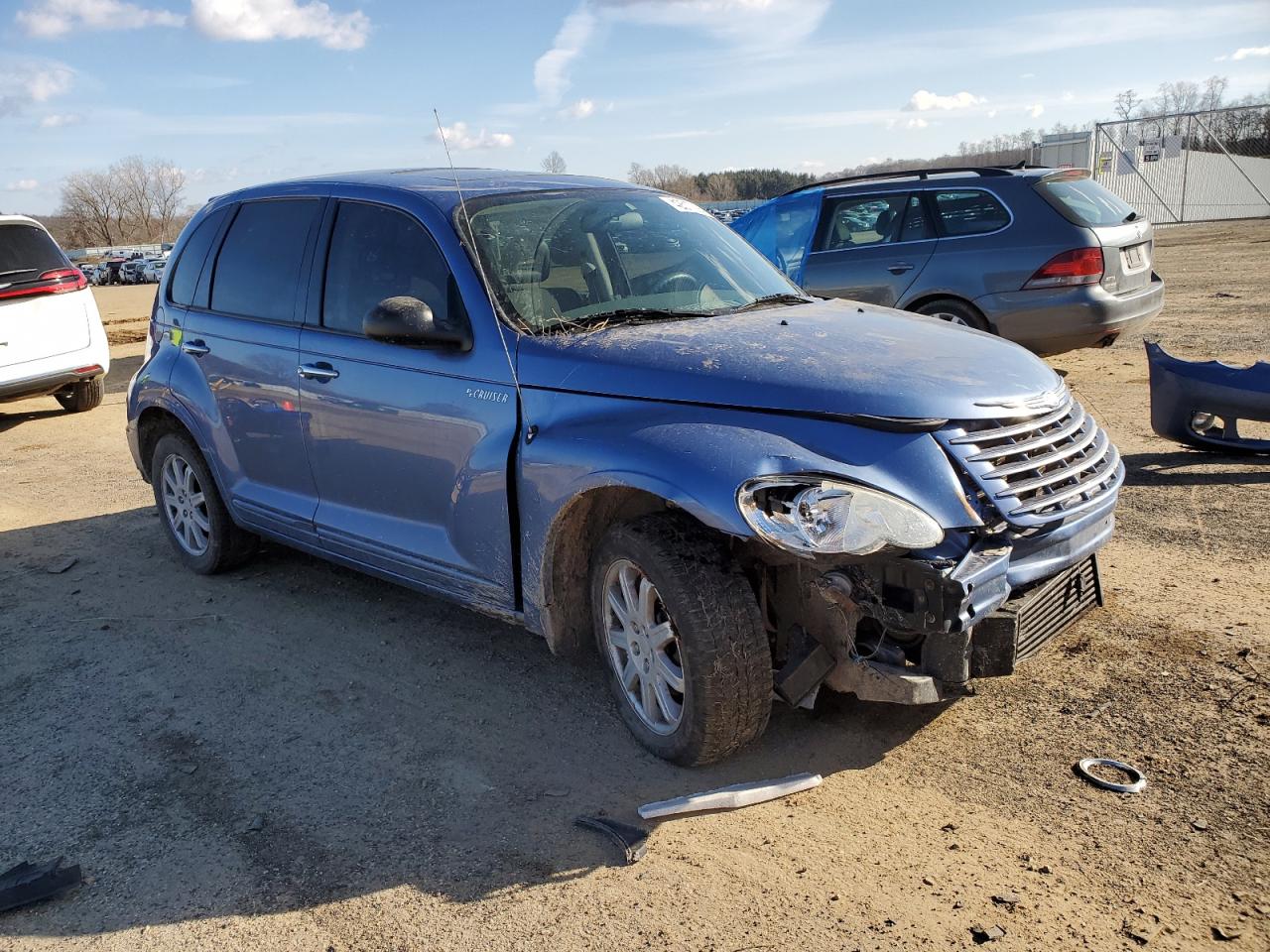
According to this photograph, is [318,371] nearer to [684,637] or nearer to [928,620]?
[684,637]

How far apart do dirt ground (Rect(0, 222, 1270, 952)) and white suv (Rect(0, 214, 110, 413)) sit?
5803 millimetres

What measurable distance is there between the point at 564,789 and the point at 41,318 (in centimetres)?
931

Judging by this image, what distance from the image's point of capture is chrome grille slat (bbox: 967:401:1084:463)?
3.40 metres

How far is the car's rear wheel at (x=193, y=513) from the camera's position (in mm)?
5891

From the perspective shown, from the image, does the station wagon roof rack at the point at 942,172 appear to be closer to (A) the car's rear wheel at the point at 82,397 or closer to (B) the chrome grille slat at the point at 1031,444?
(B) the chrome grille slat at the point at 1031,444

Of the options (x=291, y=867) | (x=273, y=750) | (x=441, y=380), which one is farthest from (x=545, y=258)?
(x=291, y=867)

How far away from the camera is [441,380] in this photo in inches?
169

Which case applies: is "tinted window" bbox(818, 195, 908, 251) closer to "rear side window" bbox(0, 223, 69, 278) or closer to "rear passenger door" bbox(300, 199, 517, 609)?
"rear passenger door" bbox(300, 199, 517, 609)

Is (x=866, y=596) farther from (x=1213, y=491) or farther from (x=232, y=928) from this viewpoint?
(x=1213, y=491)

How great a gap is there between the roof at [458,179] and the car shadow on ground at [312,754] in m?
1.97

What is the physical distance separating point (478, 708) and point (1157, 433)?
4.80 m

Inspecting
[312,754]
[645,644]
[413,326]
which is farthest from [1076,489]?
[312,754]

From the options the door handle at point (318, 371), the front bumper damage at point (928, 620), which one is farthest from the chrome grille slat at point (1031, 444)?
the door handle at point (318, 371)

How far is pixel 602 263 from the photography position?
14.8 ft
